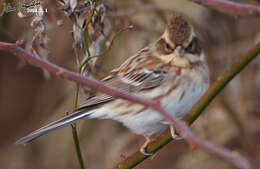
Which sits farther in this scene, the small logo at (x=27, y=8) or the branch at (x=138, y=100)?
the small logo at (x=27, y=8)

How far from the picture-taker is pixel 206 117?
4816 millimetres

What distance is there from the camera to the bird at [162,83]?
3.14m

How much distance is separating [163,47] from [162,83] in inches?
11.9

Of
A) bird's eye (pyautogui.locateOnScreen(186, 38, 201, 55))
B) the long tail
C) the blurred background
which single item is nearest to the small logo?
the long tail

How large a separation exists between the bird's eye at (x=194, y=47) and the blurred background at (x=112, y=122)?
49.5 inches

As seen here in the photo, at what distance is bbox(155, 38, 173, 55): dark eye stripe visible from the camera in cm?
332

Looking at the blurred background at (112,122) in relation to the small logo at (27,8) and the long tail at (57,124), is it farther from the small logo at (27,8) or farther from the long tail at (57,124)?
the small logo at (27,8)

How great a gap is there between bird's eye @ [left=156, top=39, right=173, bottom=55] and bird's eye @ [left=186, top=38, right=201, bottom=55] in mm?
138

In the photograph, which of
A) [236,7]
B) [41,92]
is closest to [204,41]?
[41,92]

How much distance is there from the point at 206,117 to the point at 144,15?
148 cm

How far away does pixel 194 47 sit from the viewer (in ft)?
10.8

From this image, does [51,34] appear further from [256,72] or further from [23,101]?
[256,72]

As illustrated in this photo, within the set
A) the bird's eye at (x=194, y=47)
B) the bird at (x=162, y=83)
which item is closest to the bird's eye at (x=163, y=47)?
the bird at (x=162, y=83)

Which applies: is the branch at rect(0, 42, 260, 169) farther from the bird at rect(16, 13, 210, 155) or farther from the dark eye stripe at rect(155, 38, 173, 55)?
the dark eye stripe at rect(155, 38, 173, 55)
